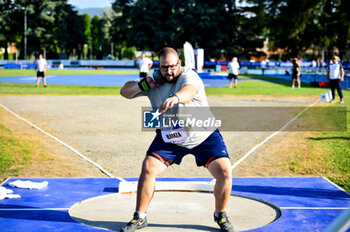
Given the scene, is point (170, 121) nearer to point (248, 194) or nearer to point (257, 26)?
point (248, 194)

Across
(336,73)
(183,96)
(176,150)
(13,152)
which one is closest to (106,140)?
(13,152)

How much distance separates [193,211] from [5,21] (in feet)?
264

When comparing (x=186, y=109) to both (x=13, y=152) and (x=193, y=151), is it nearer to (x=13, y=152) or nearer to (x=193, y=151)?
(x=193, y=151)

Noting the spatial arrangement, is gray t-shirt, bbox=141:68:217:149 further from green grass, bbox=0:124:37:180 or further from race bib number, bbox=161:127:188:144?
green grass, bbox=0:124:37:180

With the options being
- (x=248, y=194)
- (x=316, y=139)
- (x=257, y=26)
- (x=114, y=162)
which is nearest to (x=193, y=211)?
(x=248, y=194)

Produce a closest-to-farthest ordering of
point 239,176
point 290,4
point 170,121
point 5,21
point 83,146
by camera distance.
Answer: point 170,121
point 239,176
point 83,146
point 290,4
point 5,21

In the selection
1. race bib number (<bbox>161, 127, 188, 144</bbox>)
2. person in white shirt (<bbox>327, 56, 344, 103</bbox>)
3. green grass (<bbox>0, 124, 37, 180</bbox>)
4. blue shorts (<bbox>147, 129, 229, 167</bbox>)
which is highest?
person in white shirt (<bbox>327, 56, 344, 103</bbox>)

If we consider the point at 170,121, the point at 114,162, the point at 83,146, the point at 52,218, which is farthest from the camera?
the point at 83,146

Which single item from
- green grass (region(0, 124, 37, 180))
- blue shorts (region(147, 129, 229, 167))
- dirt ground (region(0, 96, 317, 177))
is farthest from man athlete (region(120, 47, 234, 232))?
green grass (region(0, 124, 37, 180))

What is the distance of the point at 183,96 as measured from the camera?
454cm

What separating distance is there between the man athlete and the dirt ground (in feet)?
10.0

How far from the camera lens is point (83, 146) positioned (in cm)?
1058

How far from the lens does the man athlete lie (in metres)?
4.80

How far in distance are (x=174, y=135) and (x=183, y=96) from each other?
1.64 ft
